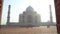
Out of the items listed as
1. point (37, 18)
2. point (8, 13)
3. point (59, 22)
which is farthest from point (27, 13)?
point (59, 22)

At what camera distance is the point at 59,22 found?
2.76 m

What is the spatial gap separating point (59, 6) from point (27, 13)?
55.6 feet

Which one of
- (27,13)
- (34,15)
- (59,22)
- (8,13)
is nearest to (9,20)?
(8,13)

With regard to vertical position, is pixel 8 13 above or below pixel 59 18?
above

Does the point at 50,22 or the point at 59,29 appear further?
the point at 50,22

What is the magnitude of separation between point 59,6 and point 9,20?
12.5 m

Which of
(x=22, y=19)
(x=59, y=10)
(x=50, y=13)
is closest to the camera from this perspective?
(x=59, y=10)

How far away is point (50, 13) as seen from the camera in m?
14.1

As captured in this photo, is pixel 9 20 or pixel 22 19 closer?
pixel 9 20

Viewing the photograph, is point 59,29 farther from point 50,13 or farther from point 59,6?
point 50,13

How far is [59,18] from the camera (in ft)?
8.98

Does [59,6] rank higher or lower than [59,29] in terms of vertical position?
higher

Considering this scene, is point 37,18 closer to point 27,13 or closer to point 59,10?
point 27,13

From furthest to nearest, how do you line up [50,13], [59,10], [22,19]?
[22,19] < [50,13] < [59,10]
